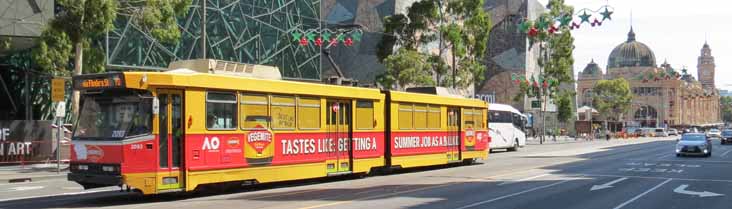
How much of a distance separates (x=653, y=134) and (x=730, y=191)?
98297mm

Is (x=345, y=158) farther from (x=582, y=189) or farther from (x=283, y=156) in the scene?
(x=582, y=189)

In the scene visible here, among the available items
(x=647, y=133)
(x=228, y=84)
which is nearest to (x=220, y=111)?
(x=228, y=84)

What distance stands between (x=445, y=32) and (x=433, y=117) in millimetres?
22729

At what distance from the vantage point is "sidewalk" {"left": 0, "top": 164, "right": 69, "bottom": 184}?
76.1ft

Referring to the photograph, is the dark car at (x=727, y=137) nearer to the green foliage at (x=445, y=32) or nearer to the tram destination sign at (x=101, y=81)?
the green foliage at (x=445, y=32)

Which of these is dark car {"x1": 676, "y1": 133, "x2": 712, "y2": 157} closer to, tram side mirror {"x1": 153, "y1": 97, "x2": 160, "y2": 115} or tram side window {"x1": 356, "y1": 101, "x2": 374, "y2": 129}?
tram side window {"x1": 356, "y1": 101, "x2": 374, "y2": 129}

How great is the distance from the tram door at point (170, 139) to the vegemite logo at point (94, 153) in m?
1.19

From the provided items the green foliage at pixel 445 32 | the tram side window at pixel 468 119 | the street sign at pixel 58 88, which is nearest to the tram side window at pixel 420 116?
the tram side window at pixel 468 119

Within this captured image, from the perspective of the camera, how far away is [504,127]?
4722 cm

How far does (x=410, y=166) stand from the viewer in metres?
24.6

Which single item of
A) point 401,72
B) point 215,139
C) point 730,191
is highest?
point 401,72

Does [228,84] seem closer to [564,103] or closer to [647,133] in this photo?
[564,103]

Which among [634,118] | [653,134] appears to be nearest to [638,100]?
[634,118]

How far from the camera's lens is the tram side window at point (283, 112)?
18312 millimetres
